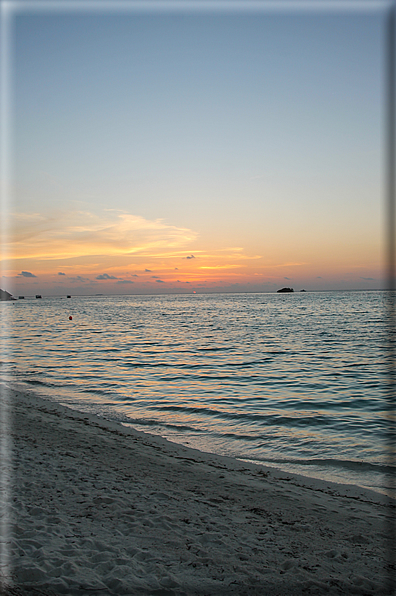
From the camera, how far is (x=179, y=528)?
5.20 metres

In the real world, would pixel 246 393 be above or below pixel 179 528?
below

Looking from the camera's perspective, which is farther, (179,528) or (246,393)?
(246,393)

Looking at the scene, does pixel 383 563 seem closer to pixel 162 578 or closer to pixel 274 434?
pixel 162 578

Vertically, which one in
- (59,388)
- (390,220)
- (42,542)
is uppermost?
(390,220)

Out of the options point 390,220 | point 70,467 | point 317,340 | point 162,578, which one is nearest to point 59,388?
point 70,467

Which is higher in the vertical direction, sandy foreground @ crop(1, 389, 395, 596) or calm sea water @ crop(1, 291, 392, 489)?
sandy foreground @ crop(1, 389, 395, 596)

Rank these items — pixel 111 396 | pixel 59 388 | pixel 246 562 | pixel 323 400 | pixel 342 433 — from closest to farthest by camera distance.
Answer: pixel 246 562 < pixel 342 433 < pixel 323 400 < pixel 111 396 < pixel 59 388

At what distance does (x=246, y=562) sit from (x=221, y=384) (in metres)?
12.5

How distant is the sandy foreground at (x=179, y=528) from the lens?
13.5ft

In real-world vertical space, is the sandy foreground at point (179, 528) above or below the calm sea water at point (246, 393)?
above

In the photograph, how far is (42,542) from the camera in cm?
464

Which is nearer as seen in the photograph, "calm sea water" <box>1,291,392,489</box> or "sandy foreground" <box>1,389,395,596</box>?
"sandy foreground" <box>1,389,395,596</box>

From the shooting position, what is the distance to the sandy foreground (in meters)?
4.12

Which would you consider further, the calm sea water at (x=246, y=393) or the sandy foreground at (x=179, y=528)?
the calm sea water at (x=246, y=393)
